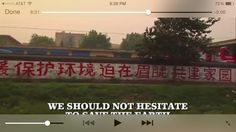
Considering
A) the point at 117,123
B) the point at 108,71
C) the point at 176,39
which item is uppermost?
the point at 176,39

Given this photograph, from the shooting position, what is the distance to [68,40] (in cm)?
121

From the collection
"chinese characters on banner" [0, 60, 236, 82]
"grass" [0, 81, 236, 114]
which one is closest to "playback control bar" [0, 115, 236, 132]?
"grass" [0, 81, 236, 114]

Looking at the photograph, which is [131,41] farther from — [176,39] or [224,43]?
[224,43]

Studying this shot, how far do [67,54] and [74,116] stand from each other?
194mm

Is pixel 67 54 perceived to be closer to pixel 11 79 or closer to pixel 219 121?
pixel 11 79

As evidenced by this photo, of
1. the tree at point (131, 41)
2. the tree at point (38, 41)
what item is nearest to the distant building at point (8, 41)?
the tree at point (38, 41)

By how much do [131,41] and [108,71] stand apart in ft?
Result: 0.39

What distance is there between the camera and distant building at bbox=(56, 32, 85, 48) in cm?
121

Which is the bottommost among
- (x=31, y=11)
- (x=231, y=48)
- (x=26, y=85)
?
(x=26, y=85)

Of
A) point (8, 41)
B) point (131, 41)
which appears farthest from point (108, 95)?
point (8, 41)

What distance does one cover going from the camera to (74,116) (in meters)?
1.22

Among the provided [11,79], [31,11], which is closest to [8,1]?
[31,11]

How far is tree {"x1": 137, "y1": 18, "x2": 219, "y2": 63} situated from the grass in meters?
0.10

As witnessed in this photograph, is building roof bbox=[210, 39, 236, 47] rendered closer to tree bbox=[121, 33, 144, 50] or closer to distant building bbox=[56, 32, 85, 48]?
tree bbox=[121, 33, 144, 50]
